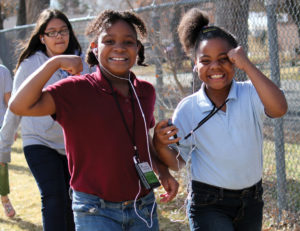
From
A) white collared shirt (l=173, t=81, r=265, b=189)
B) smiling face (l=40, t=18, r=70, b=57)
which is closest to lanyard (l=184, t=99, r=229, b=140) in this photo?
white collared shirt (l=173, t=81, r=265, b=189)

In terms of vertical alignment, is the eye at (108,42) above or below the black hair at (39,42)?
below

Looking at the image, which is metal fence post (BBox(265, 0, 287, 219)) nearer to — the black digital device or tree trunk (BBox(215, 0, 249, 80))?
tree trunk (BBox(215, 0, 249, 80))

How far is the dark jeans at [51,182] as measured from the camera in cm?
371

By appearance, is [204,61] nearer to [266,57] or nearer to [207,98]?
[207,98]

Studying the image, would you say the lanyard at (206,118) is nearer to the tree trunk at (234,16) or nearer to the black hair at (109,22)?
the black hair at (109,22)

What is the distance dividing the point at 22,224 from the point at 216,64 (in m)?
3.84

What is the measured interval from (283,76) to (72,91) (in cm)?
301

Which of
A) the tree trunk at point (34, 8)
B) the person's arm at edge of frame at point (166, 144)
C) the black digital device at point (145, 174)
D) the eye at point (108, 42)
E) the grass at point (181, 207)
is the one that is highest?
the tree trunk at point (34, 8)

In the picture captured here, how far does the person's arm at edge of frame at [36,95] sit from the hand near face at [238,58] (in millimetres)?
948

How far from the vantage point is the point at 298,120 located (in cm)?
585

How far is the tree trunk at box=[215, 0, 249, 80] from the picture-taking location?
527cm

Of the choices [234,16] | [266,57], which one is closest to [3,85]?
[234,16]

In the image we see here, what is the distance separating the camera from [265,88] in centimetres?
273

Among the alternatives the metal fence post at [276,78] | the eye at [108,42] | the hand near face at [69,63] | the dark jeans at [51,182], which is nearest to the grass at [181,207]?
the metal fence post at [276,78]
